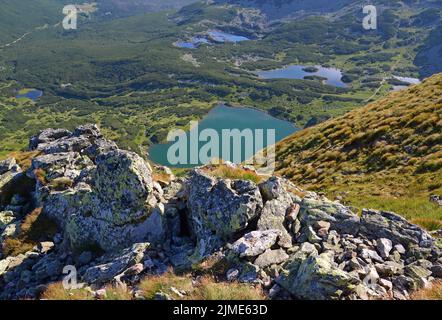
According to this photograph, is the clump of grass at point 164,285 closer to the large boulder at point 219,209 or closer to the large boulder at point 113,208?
the large boulder at point 219,209

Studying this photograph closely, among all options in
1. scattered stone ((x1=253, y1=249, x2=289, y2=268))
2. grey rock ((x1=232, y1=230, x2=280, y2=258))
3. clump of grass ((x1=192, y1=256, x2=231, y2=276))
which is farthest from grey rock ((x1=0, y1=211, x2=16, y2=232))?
scattered stone ((x1=253, y1=249, x2=289, y2=268))

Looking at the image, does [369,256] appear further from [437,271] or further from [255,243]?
[255,243]

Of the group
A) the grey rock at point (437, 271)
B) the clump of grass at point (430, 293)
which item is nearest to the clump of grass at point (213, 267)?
the clump of grass at point (430, 293)

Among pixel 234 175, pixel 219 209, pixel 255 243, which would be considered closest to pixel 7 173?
pixel 234 175

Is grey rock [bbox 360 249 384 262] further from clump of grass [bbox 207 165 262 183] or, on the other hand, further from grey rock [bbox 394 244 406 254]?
clump of grass [bbox 207 165 262 183]

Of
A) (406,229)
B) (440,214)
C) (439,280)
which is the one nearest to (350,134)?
(440,214)
